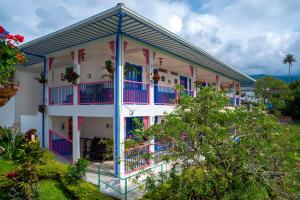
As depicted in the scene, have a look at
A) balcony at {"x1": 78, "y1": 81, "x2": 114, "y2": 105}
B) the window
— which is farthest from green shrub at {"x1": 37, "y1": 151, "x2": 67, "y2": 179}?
the window

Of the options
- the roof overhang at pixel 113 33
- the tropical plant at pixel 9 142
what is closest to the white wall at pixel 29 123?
the tropical plant at pixel 9 142

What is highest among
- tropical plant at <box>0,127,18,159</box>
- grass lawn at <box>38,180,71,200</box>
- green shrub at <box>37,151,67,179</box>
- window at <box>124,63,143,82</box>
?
window at <box>124,63,143,82</box>

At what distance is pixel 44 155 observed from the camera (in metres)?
11.2

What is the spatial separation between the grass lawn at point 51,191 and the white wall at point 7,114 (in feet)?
25.1

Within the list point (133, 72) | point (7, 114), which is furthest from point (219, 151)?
point (7, 114)

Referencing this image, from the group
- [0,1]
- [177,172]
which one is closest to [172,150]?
[177,172]

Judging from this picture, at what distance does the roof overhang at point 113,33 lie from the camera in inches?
333

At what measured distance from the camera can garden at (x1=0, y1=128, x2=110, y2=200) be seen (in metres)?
7.63

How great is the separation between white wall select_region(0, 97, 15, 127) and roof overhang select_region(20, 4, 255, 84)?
350cm

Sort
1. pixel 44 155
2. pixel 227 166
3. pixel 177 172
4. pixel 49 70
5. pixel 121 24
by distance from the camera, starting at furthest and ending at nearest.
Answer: pixel 49 70 < pixel 44 155 < pixel 121 24 < pixel 177 172 < pixel 227 166

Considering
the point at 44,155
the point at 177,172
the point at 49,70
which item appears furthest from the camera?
the point at 49,70

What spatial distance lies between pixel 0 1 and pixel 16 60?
2.68 metres

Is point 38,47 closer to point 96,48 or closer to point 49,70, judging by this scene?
point 49,70

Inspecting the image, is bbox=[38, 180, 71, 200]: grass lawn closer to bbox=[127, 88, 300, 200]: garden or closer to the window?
bbox=[127, 88, 300, 200]: garden
